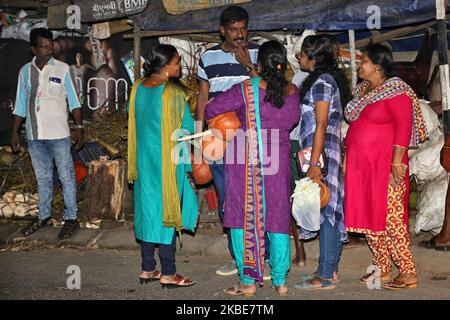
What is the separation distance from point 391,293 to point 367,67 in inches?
71.7

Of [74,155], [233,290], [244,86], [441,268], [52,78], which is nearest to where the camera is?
[244,86]

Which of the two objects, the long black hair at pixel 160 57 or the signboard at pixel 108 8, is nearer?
the long black hair at pixel 160 57

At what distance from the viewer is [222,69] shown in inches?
Answer: 240

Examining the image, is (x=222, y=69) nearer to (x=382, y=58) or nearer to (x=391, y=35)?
(x=382, y=58)

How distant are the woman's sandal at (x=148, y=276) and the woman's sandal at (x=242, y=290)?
2.17 ft

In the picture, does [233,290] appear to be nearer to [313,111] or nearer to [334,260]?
[334,260]

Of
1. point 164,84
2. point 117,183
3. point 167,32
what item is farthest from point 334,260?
point 167,32

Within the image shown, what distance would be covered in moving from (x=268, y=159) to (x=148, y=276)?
1.52 meters

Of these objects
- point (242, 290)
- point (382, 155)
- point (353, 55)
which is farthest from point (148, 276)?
point (353, 55)

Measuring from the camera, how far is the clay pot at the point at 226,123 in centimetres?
550

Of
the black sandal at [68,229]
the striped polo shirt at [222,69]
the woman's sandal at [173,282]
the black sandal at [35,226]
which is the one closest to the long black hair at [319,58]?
the striped polo shirt at [222,69]

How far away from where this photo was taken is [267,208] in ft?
18.2
